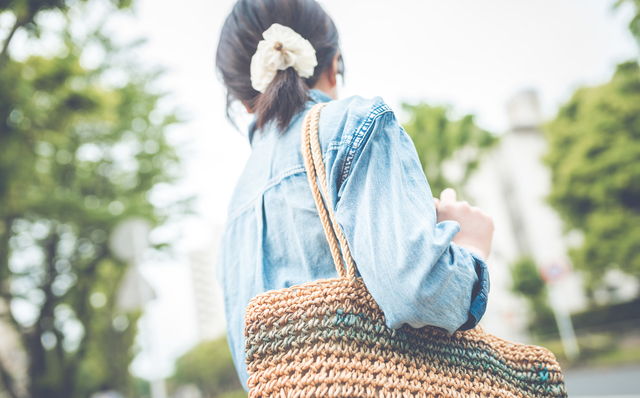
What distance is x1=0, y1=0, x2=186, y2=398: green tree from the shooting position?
7.48 meters

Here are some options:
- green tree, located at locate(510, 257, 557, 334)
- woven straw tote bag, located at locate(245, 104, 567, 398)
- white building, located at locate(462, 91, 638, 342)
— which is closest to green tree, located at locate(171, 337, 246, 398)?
white building, located at locate(462, 91, 638, 342)

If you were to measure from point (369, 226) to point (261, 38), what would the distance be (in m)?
0.69

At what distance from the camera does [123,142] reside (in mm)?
11594

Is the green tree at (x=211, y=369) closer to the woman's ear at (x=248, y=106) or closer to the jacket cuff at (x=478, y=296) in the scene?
the woman's ear at (x=248, y=106)

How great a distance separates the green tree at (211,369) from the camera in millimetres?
45188

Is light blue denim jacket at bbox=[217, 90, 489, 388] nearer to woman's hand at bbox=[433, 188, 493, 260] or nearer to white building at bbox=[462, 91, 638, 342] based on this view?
woman's hand at bbox=[433, 188, 493, 260]

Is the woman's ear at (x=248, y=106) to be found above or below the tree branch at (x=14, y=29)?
below

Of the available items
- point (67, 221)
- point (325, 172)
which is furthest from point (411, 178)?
point (67, 221)

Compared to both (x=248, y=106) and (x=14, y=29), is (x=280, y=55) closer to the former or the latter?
(x=248, y=106)

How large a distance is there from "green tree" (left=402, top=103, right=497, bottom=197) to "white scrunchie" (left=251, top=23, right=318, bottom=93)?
41.9ft

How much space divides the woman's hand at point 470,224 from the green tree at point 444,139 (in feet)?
42.2

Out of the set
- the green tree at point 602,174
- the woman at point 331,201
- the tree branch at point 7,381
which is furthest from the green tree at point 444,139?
the woman at point 331,201

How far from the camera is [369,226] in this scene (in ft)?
2.54

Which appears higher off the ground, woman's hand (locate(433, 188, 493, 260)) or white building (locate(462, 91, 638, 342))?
woman's hand (locate(433, 188, 493, 260))
